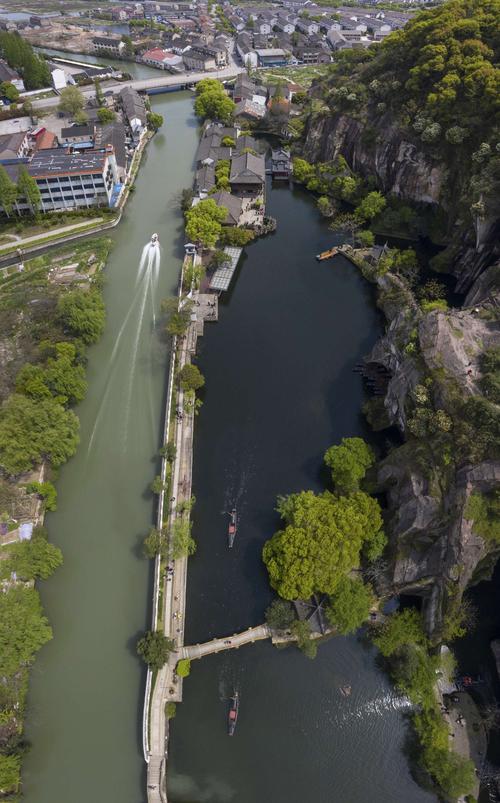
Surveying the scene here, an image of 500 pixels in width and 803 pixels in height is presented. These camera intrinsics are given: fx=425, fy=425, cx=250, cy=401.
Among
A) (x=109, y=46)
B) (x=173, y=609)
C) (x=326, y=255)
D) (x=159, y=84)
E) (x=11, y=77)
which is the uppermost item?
(x=109, y=46)

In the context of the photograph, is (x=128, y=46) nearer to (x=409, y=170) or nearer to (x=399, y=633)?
(x=409, y=170)

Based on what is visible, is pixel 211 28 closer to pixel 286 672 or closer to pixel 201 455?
pixel 201 455

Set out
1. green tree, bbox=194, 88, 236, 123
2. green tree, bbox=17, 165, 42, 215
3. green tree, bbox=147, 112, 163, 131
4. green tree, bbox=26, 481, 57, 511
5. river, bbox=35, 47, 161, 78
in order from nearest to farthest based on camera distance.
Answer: green tree, bbox=26, 481, 57, 511
green tree, bbox=17, 165, 42, 215
green tree, bbox=147, 112, 163, 131
green tree, bbox=194, 88, 236, 123
river, bbox=35, 47, 161, 78

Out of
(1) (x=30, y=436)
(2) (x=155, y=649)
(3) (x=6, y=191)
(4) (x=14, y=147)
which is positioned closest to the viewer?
(2) (x=155, y=649)

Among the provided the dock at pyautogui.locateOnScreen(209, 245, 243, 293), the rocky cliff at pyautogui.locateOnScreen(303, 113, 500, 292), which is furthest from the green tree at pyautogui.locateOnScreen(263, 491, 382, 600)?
the rocky cliff at pyautogui.locateOnScreen(303, 113, 500, 292)

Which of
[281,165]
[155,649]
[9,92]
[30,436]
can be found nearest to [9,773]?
[155,649]

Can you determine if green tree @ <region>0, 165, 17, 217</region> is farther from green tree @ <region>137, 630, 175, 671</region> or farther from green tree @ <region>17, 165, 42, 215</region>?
green tree @ <region>137, 630, 175, 671</region>

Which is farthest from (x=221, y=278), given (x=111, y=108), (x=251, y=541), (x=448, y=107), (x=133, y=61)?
(x=133, y=61)
